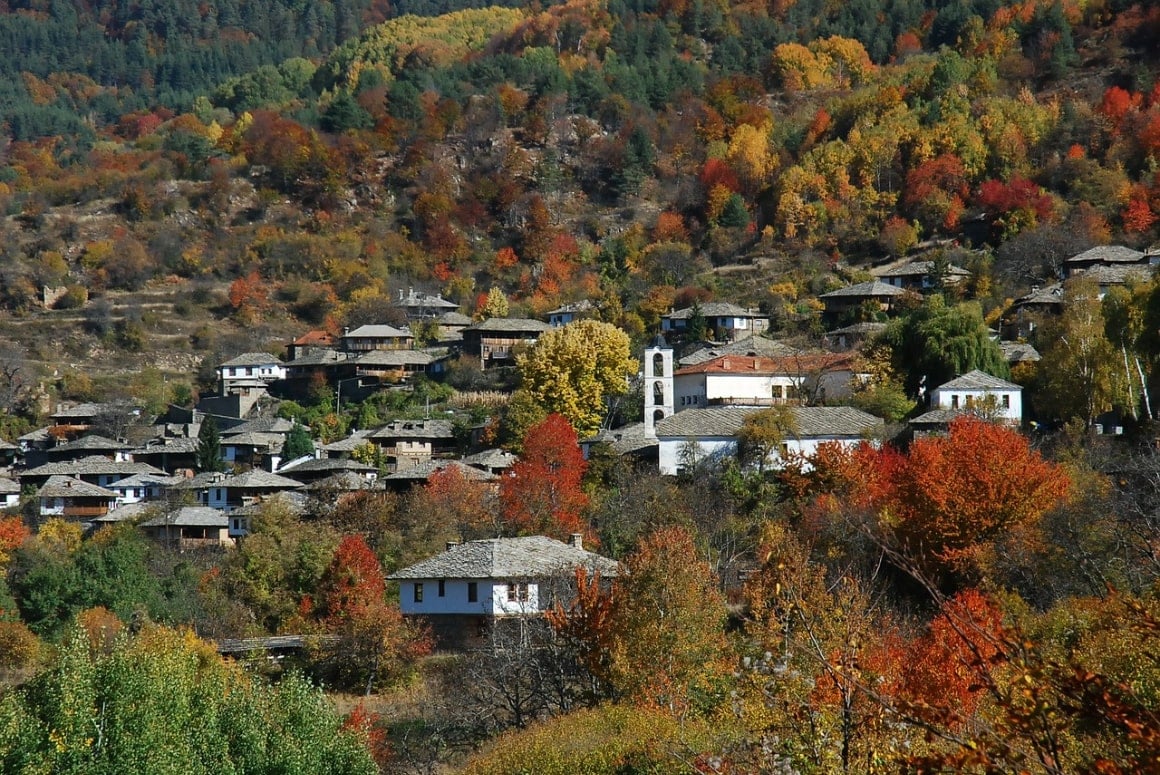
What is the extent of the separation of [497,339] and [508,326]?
80cm

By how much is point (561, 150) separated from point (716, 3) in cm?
3161

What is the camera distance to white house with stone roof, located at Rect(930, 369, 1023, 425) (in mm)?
50469

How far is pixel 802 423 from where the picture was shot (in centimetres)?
5062

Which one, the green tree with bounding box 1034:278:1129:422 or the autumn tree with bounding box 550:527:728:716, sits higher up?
the green tree with bounding box 1034:278:1129:422

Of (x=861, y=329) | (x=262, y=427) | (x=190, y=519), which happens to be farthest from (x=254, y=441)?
(x=861, y=329)

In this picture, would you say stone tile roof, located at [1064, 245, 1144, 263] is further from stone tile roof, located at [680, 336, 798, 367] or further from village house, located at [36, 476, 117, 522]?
village house, located at [36, 476, 117, 522]

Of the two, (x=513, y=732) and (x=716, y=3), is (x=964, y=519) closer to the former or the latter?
(x=513, y=732)

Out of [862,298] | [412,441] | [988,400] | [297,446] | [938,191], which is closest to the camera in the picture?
[988,400]

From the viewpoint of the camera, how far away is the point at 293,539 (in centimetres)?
4731

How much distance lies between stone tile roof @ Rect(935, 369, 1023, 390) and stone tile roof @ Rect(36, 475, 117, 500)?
3207cm

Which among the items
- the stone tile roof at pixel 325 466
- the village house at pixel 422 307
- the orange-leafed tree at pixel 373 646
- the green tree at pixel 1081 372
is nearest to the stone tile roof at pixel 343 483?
the stone tile roof at pixel 325 466

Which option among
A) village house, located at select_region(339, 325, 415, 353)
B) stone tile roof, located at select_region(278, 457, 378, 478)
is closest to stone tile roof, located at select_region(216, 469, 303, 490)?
stone tile roof, located at select_region(278, 457, 378, 478)

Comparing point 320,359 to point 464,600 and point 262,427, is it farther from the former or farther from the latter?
point 464,600

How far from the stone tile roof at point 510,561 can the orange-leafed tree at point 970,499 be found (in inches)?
319
